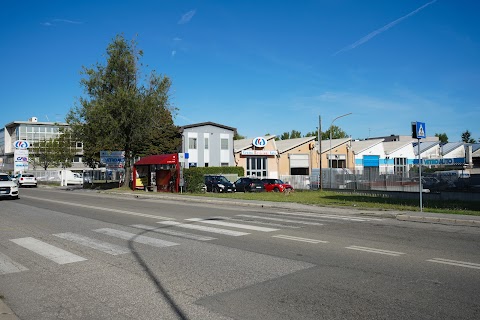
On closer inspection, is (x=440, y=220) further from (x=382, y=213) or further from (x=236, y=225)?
(x=236, y=225)

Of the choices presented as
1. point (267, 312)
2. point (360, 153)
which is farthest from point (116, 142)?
point (360, 153)

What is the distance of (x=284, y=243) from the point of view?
9414 mm

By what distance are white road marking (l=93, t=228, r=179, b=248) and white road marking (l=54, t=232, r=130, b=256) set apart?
710 millimetres

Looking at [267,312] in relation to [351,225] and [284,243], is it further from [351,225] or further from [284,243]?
[351,225]

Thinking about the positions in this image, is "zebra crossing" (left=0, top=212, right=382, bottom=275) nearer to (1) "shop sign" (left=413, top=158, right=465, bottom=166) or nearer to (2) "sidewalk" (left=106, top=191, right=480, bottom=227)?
(2) "sidewalk" (left=106, top=191, right=480, bottom=227)

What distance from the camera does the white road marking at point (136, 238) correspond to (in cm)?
945

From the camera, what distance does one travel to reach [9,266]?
7.62 metres

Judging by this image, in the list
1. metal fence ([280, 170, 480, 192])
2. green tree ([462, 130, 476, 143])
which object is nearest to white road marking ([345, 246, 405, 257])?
metal fence ([280, 170, 480, 192])

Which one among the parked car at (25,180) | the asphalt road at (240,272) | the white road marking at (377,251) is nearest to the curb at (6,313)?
the asphalt road at (240,272)

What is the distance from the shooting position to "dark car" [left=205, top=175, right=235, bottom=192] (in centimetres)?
3522

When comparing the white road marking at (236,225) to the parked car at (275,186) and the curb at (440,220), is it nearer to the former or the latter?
the curb at (440,220)

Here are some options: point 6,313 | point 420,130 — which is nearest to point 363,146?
point 420,130

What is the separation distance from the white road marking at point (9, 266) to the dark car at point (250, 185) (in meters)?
28.0

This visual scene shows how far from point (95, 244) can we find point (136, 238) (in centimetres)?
109
